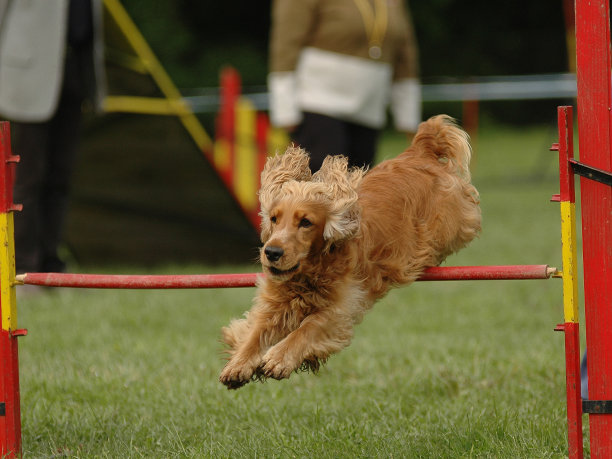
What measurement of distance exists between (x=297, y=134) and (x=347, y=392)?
1861 millimetres

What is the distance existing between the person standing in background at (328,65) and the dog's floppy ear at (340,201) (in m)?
2.14

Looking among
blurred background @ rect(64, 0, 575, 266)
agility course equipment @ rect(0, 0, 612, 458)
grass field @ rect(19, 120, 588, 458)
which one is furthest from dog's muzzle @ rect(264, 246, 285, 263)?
blurred background @ rect(64, 0, 575, 266)

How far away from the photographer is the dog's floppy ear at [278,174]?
→ 120 inches

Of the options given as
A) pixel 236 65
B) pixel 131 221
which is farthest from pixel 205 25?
pixel 131 221

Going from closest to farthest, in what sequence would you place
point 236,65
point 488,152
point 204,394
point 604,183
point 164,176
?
point 604,183
point 204,394
point 164,176
point 488,152
point 236,65

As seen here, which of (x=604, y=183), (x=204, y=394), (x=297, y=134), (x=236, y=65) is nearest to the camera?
(x=604, y=183)

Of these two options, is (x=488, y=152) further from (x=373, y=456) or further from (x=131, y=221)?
(x=373, y=456)

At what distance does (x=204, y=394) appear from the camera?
→ 13.4 feet

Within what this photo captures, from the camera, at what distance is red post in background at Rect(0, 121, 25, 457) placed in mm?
3016

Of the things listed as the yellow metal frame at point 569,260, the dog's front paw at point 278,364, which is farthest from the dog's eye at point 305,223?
the yellow metal frame at point 569,260

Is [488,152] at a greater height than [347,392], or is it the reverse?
[488,152]

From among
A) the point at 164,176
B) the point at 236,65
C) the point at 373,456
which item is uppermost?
the point at 236,65

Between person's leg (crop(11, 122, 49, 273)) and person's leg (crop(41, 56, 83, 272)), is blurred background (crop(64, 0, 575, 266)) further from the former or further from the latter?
person's leg (crop(11, 122, 49, 273))

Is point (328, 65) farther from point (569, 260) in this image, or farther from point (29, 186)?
point (569, 260)
